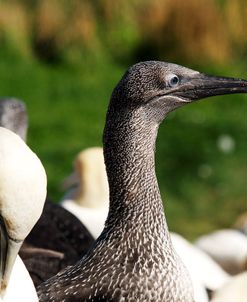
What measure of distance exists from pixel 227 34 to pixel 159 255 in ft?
32.1

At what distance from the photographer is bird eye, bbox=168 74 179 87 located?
15.0 ft

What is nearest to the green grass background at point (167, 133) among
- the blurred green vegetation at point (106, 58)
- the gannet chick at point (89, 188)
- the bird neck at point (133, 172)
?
the blurred green vegetation at point (106, 58)

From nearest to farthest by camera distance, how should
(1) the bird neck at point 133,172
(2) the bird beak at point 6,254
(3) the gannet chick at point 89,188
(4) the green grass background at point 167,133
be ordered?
(2) the bird beak at point 6,254
(1) the bird neck at point 133,172
(3) the gannet chick at point 89,188
(4) the green grass background at point 167,133

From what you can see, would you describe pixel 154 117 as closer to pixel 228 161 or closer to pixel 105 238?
pixel 105 238

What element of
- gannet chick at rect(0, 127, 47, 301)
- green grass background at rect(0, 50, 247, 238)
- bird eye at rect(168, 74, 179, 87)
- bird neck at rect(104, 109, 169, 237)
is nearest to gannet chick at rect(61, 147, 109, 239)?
green grass background at rect(0, 50, 247, 238)

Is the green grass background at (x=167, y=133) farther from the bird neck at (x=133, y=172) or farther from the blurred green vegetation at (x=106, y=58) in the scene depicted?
the bird neck at (x=133, y=172)

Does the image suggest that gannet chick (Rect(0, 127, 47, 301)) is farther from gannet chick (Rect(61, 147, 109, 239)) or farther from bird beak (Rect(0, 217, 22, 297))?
gannet chick (Rect(61, 147, 109, 239))

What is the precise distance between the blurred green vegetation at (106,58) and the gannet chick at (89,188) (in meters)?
3.38

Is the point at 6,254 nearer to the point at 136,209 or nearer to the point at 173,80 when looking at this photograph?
the point at 136,209

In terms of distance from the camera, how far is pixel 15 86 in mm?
12828

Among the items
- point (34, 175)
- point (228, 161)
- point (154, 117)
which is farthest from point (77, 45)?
point (34, 175)

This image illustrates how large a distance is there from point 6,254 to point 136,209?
96 cm

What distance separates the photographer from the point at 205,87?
4.62 metres

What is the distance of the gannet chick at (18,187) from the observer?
354 centimetres
